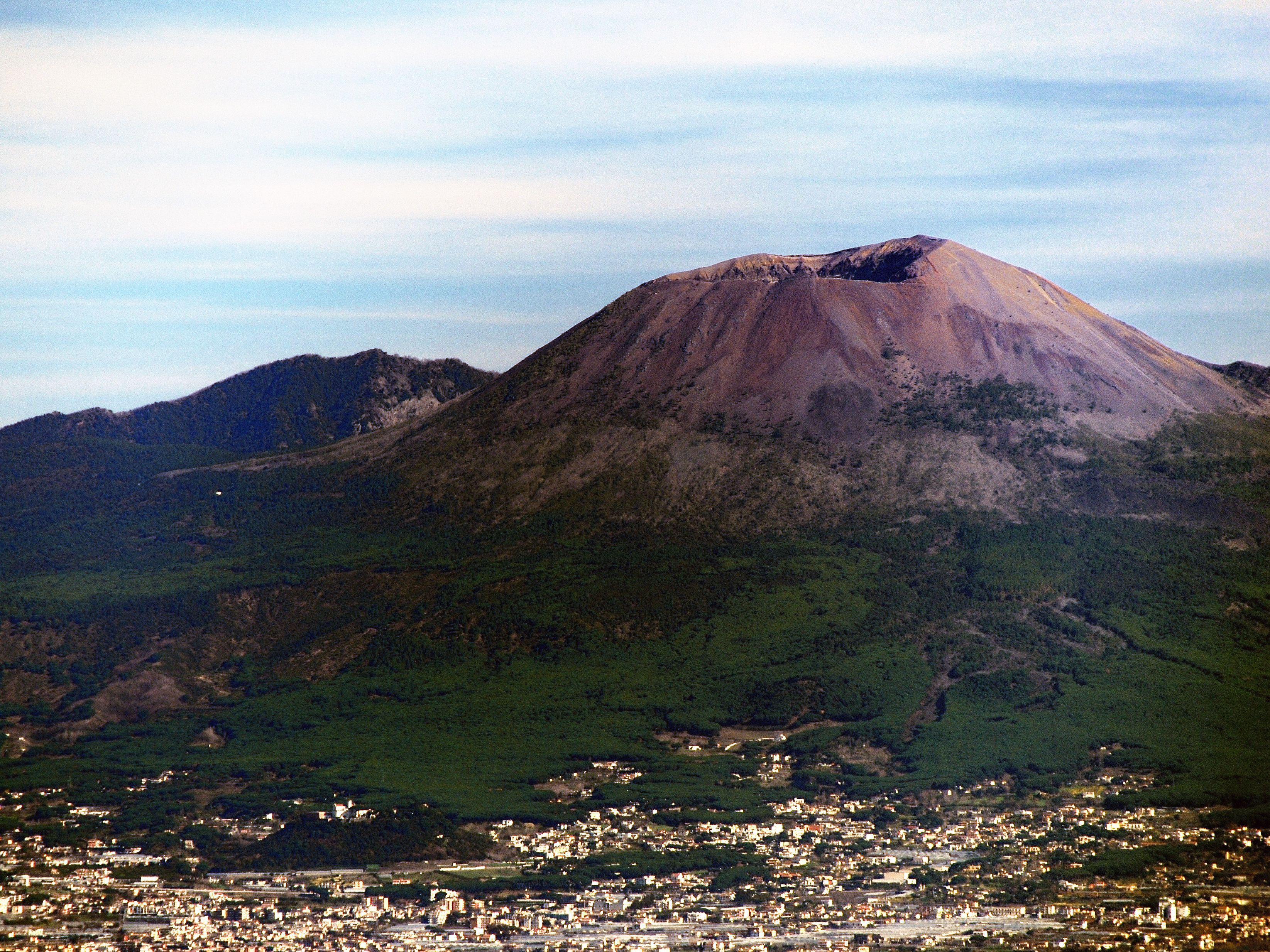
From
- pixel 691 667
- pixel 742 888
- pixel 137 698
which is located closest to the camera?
pixel 742 888

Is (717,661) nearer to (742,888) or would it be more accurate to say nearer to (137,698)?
(742,888)

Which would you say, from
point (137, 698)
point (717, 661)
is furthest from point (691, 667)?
point (137, 698)

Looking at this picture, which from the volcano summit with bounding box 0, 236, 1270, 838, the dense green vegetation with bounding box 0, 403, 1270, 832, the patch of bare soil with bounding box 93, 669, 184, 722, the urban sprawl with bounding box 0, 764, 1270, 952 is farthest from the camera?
the patch of bare soil with bounding box 93, 669, 184, 722

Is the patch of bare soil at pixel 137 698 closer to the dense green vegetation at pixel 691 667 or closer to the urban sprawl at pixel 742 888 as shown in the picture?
the dense green vegetation at pixel 691 667

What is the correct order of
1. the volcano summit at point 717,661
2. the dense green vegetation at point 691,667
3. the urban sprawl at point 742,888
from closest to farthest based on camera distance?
the urban sprawl at point 742,888 → the dense green vegetation at point 691,667 → the volcano summit at point 717,661

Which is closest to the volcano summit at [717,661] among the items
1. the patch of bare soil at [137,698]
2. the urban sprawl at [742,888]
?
the patch of bare soil at [137,698]

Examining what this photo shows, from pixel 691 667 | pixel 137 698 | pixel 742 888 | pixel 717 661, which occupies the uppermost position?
pixel 717 661

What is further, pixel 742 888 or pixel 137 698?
pixel 137 698

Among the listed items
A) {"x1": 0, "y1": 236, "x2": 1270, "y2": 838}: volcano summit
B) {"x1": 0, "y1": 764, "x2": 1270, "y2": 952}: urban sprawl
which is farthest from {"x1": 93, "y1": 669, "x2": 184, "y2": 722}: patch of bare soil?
{"x1": 0, "y1": 764, "x2": 1270, "y2": 952}: urban sprawl

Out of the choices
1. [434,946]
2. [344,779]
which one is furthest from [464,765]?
[434,946]

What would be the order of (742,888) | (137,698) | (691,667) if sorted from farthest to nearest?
1. (137,698)
2. (691,667)
3. (742,888)

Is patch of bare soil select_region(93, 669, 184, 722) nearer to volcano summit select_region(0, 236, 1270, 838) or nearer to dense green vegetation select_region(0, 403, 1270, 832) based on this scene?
volcano summit select_region(0, 236, 1270, 838)
